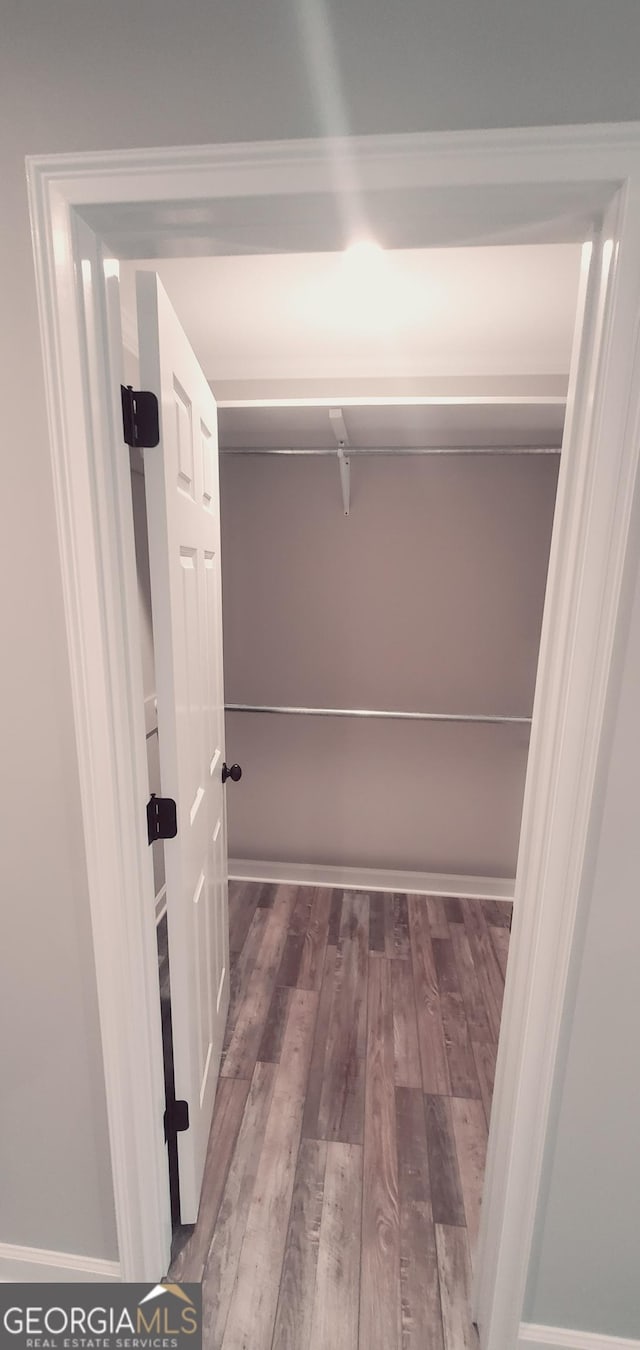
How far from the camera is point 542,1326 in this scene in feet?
3.41

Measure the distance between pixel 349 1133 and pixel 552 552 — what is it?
1.60m

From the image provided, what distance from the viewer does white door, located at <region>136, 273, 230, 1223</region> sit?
93cm

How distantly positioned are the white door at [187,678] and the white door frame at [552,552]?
0.08 meters

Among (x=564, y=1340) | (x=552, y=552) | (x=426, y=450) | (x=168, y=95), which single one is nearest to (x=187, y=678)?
(x=552, y=552)

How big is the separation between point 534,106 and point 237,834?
2528 millimetres

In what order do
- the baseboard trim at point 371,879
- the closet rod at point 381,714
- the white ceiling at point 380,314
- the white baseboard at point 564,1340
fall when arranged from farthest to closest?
1. the baseboard trim at point 371,879
2. the closet rod at point 381,714
3. the white ceiling at point 380,314
4. the white baseboard at point 564,1340

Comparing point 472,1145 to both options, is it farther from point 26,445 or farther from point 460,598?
point 26,445

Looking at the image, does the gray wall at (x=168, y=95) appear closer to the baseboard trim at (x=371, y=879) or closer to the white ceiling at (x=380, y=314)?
the white ceiling at (x=380, y=314)

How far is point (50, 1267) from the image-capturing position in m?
1.13

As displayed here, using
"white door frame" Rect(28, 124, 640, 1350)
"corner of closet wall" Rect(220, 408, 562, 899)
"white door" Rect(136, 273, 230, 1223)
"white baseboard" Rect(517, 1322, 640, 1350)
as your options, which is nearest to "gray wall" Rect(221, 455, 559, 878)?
"corner of closet wall" Rect(220, 408, 562, 899)

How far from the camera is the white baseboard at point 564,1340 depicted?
3.39ft

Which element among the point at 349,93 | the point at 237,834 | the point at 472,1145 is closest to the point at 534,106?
the point at 349,93

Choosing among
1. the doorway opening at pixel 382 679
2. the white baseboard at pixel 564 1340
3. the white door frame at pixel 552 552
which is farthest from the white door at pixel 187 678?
the white baseboard at pixel 564 1340

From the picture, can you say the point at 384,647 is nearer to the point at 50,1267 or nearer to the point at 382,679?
the point at 382,679
